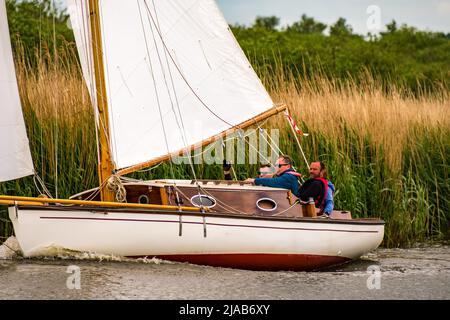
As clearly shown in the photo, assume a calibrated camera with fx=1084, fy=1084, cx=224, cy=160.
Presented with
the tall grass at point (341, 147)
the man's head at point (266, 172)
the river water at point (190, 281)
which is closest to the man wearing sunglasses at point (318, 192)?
the man's head at point (266, 172)

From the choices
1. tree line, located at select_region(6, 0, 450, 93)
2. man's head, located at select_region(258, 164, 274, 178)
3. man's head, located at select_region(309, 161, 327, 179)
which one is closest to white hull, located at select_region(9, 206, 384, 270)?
man's head, located at select_region(309, 161, 327, 179)

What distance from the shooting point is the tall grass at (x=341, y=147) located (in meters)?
14.2

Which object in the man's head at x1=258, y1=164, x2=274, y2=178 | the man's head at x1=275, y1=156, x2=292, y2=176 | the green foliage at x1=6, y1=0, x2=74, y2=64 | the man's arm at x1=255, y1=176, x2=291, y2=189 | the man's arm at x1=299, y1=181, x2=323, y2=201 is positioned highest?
the green foliage at x1=6, y1=0, x2=74, y2=64

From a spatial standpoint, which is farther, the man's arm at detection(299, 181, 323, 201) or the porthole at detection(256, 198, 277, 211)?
the man's arm at detection(299, 181, 323, 201)

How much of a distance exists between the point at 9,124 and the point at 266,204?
10.3 feet

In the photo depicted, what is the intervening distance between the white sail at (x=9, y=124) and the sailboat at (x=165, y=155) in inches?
0.5

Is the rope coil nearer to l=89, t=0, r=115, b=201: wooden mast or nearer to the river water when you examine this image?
l=89, t=0, r=115, b=201: wooden mast

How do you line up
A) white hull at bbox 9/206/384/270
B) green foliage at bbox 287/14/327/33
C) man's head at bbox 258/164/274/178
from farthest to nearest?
green foliage at bbox 287/14/327/33, man's head at bbox 258/164/274/178, white hull at bbox 9/206/384/270

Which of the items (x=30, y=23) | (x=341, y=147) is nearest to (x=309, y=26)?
(x=30, y=23)

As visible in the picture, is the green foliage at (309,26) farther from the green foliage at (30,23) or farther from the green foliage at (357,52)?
the green foliage at (30,23)

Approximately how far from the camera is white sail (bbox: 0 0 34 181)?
12.1m

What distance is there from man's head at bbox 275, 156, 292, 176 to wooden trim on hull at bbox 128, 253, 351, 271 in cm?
115

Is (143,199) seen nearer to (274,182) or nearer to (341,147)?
(274,182)

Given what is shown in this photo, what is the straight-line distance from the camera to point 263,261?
Result: 12.8 meters
